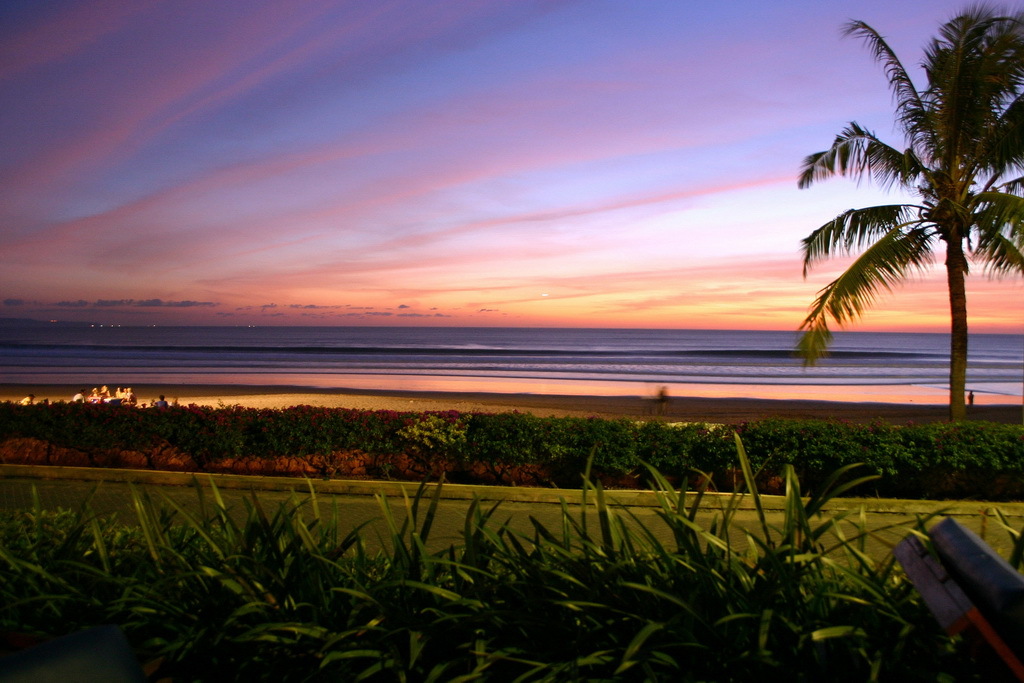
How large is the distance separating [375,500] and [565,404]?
15.9 metres

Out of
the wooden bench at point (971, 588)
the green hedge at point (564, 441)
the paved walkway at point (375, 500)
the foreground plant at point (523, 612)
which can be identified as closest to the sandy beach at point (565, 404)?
the green hedge at point (564, 441)

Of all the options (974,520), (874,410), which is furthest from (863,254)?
(874,410)

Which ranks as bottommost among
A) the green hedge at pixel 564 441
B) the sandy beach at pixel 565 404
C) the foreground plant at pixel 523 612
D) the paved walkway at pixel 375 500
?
the sandy beach at pixel 565 404

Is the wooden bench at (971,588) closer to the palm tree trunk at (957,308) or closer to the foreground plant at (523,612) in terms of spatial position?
the foreground plant at (523,612)

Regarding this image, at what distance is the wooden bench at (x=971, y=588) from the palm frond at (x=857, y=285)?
9674mm

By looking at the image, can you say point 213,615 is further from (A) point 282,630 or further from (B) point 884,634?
(B) point 884,634

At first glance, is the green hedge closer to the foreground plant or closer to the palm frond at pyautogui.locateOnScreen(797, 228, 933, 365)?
the palm frond at pyautogui.locateOnScreen(797, 228, 933, 365)

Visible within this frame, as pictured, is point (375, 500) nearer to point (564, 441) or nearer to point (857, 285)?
point (564, 441)

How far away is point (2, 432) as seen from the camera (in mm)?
10094

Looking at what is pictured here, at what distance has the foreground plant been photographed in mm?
2264

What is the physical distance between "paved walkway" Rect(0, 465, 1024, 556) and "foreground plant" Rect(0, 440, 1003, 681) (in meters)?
3.60

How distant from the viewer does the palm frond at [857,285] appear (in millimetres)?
11117

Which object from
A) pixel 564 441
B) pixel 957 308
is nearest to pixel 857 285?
pixel 957 308

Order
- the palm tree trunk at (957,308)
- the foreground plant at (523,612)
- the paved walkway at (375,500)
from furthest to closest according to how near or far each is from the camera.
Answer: the palm tree trunk at (957,308), the paved walkway at (375,500), the foreground plant at (523,612)
